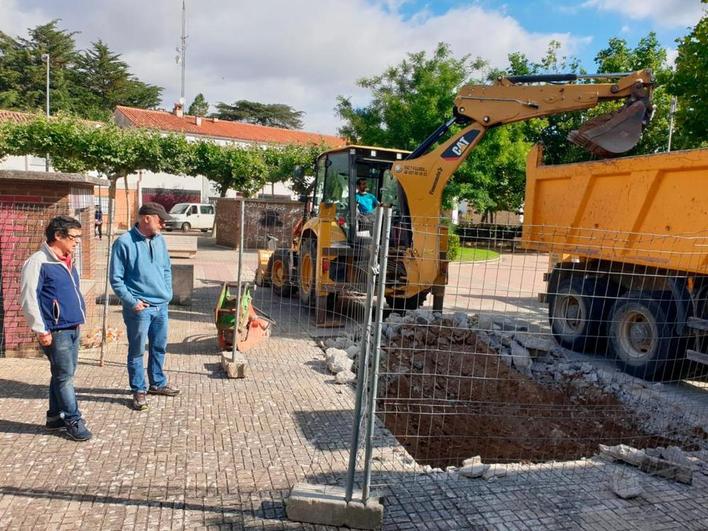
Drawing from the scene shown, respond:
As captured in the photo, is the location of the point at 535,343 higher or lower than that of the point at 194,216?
lower

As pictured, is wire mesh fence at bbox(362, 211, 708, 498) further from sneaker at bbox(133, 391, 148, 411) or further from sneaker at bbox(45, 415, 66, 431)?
sneaker at bbox(45, 415, 66, 431)

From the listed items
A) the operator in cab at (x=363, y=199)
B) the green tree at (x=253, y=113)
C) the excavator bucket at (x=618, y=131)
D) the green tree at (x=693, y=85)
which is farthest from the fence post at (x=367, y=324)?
the green tree at (x=253, y=113)

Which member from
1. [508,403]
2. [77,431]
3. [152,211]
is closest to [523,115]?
[508,403]

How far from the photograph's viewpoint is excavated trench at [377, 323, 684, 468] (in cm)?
525

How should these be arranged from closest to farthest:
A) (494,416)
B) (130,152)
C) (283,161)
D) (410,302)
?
(494,416), (410,302), (130,152), (283,161)

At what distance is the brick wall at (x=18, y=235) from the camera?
5.94m

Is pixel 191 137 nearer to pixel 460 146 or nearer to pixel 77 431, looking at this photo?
pixel 460 146

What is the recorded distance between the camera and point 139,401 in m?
4.78

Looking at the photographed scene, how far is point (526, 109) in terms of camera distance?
794cm

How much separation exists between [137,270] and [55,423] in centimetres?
134

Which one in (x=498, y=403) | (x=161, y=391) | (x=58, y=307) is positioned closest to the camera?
(x=58, y=307)

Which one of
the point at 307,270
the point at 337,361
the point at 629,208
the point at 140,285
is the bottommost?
the point at 337,361

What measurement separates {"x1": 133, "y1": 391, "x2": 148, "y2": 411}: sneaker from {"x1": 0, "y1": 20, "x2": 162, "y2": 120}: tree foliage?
45.3m

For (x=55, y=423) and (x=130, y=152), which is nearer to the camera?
(x=55, y=423)
